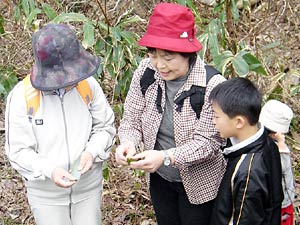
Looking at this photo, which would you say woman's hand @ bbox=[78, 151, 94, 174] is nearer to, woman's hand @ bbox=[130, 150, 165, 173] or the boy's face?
woman's hand @ bbox=[130, 150, 165, 173]

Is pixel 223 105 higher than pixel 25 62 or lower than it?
higher

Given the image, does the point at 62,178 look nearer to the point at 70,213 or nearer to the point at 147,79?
the point at 70,213

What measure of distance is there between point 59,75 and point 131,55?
1.02 metres

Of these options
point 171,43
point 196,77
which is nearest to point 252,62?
point 196,77

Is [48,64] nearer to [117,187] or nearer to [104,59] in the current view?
[104,59]

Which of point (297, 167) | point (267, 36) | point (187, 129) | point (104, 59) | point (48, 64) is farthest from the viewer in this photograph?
point (267, 36)

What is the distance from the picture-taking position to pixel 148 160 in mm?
2068

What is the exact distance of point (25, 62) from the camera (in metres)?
4.26

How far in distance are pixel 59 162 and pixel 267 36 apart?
2.54 metres

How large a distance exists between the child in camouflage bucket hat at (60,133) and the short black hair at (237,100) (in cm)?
47

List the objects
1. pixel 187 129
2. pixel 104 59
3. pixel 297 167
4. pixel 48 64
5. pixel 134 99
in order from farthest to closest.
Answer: pixel 297 167 → pixel 104 59 → pixel 134 99 → pixel 187 129 → pixel 48 64

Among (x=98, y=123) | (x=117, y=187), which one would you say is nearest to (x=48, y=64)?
(x=98, y=123)

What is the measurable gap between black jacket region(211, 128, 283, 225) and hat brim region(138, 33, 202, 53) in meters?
0.41

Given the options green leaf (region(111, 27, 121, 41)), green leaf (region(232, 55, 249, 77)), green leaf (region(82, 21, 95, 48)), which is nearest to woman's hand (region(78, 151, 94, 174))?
green leaf (region(82, 21, 95, 48))
